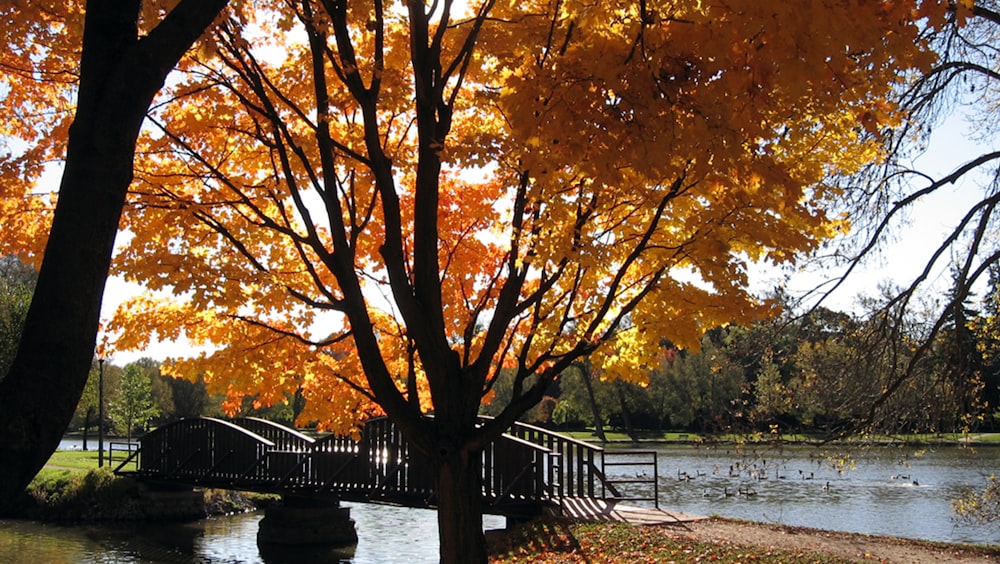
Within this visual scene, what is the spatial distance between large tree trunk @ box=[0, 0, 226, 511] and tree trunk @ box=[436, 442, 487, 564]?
8.76ft

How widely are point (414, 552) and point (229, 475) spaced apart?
612cm

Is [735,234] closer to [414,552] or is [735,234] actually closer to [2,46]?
[2,46]

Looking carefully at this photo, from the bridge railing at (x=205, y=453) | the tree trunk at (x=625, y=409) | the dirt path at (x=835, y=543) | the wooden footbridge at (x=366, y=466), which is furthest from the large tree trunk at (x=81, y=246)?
the tree trunk at (x=625, y=409)

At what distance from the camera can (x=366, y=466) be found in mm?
16312

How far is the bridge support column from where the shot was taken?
1812cm

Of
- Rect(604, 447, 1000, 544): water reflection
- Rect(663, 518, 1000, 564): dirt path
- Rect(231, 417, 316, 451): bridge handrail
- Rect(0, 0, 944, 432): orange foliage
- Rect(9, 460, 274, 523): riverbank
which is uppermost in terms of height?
Rect(0, 0, 944, 432): orange foliage

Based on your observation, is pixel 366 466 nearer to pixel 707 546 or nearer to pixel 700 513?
pixel 707 546

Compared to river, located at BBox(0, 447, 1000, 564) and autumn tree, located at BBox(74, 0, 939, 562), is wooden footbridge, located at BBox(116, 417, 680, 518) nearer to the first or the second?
river, located at BBox(0, 447, 1000, 564)

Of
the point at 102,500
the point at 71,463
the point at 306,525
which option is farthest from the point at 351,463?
the point at 71,463

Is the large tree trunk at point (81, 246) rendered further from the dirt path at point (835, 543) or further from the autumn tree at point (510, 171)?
the dirt path at point (835, 543)

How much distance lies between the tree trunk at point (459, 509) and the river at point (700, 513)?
6.06 meters

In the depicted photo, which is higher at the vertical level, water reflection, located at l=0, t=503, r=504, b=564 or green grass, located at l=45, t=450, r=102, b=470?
green grass, located at l=45, t=450, r=102, b=470

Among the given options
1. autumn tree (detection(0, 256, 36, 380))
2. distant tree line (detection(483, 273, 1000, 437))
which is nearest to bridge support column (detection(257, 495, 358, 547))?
distant tree line (detection(483, 273, 1000, 437))

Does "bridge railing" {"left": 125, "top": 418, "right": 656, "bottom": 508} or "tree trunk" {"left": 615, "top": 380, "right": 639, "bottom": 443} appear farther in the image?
"tree trunk" {"left": 615, "top": 380, "right": 639, "bottom": 443}
